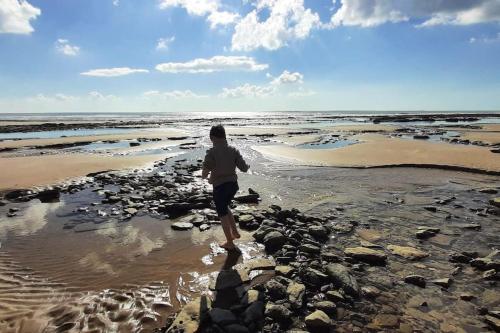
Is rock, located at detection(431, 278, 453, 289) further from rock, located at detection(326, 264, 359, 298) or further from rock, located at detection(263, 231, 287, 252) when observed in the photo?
rock, located at detection(263, 231, 287, 252)

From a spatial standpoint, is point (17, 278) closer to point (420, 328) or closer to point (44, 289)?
point (44, 289)

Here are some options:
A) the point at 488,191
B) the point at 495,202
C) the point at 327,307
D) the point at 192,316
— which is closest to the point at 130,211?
the point at 192,316

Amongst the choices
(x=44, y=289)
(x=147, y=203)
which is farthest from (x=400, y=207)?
(x=44, y=289)

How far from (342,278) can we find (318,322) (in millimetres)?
1356

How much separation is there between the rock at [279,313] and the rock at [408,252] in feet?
11.4

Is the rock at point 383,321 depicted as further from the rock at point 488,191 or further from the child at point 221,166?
the rock at point 488,191

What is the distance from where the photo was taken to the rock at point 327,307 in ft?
17.4

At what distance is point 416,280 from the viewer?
246 inches

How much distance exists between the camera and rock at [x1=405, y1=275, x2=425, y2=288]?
6199 millimetres

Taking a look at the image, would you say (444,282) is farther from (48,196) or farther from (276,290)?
(48,196)

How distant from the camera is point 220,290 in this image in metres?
6.04

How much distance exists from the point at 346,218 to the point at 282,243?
3.01m

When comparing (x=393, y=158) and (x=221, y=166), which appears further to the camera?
(x=393, y=158)

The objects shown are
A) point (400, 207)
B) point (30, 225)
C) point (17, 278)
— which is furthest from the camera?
point (400, 207)
